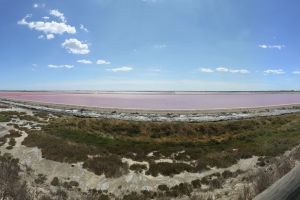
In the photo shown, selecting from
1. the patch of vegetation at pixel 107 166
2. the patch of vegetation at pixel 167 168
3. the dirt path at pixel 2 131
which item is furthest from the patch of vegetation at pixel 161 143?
the dirt path at pixel 2 131

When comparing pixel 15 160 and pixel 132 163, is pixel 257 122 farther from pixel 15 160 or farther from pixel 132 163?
pixel 15 160

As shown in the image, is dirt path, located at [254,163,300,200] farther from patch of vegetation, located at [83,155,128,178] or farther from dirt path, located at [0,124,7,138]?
dirt path, located at [0,124,7,138]

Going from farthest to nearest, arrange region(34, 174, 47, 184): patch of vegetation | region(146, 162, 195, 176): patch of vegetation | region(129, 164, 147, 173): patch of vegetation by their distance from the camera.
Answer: region(129, 164, 147, 173): patch of vegetation → region(146, 162, 195, 176): patch of vegetation → region(34, 174, 47, 184): patch of vegetation

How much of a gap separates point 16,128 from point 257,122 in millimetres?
35175

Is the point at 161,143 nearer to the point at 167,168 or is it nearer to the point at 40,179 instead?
the point at 167,168

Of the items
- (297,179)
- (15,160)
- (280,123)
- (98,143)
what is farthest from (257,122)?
(297,179)

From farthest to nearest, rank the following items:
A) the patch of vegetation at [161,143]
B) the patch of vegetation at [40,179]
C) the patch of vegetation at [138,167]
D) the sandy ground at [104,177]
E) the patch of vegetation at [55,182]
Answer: the patch of vegetation at [161,143] < the patch of vegetation at [138,167] < the sandy ground at [104,177] < the patch of vegetation at [55,182] < the patch of vegetation at [40,179]

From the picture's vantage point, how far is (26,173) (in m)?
20.4

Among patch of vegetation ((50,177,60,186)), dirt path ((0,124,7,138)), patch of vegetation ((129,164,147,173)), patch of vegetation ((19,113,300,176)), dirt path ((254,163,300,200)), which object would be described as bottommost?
patch of vegetation ((50,177,60,186))

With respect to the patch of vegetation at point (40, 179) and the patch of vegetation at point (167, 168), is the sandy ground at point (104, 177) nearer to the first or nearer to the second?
the patch of vegetation at point (40, 179)

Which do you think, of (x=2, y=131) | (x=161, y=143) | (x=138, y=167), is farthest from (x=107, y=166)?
(x=2, y=131)

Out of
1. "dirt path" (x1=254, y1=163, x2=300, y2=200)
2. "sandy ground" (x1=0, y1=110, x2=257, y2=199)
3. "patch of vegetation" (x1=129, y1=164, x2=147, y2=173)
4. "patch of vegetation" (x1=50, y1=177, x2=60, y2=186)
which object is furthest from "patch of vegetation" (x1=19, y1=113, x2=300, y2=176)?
"dirt path" (x1=254, y1=163, x2=300, y2=200)

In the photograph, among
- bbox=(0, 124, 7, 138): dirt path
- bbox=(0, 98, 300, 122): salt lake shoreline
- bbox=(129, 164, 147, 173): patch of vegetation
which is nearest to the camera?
bbox=(129, 164, 147, 173): patch of vegetation

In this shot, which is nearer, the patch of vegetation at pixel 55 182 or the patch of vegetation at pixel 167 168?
the patch of vegetation at pixel 55 182
